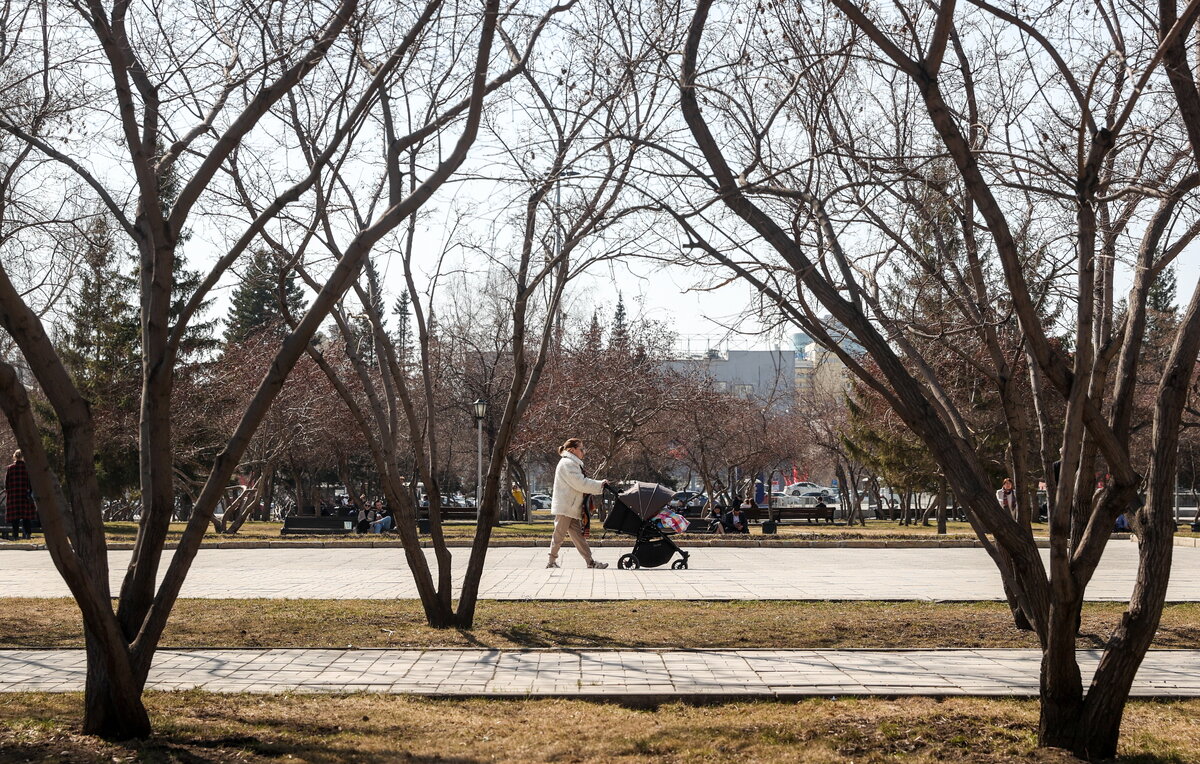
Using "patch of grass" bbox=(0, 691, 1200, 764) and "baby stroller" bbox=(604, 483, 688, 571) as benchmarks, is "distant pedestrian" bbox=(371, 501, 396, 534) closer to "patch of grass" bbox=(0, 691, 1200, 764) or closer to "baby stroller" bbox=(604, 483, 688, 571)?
"baby stroller" bbox=(604, 483, 688, 571)

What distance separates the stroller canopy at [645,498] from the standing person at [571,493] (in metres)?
0.42

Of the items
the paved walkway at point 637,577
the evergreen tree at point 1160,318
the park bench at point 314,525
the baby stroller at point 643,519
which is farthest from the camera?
the park bench at point 314,525

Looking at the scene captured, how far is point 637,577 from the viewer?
15.1m

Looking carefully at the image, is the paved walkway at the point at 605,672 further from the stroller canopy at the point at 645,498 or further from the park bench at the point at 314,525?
the park bench at the point at 314,525

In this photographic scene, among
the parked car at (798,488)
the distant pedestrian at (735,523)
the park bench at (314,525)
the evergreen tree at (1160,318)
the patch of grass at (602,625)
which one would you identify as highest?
the evergreen tree at (1160,318)

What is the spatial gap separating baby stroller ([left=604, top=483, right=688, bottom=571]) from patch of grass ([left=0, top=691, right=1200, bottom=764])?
27.8ft

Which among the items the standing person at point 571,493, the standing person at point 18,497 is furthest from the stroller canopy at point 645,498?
the standing person at point 18,497

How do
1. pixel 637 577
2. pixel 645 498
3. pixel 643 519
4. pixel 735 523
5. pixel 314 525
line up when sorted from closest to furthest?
pixel 637 577 → pixel 645 498 → pixel 643 519 → pixel 735 523 → pixel 314 525

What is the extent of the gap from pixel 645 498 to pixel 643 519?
336mm

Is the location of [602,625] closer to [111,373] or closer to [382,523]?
[382,523]

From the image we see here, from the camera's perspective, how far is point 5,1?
22.6ft

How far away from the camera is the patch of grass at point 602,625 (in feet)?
29.0

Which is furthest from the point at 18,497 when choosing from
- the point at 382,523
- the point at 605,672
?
the point at 605,672

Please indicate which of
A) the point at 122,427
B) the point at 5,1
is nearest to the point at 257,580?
the point at 5,1
